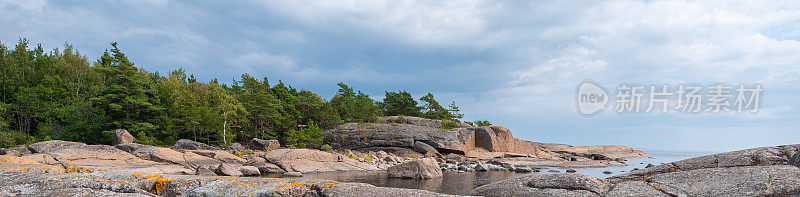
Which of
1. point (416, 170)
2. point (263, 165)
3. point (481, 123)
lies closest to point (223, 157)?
point (263, 165)

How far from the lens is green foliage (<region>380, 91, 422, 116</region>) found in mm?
83000

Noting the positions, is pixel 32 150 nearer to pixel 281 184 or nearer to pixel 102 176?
pixel 102 176

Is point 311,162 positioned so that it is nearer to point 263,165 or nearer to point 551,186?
point 263,165

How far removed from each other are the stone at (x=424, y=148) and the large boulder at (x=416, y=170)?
19.3 metres

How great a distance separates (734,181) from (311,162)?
28404 mm

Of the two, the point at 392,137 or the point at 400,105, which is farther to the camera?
the point at 400,105

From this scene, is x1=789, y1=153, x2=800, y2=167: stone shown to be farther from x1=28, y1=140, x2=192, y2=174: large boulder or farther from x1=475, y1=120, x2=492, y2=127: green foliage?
x1=475, y1=120, x2=492, y2=127: green foliage

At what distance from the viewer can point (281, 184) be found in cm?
1081

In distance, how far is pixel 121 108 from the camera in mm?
49438

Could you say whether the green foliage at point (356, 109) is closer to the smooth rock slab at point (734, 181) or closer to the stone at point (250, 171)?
the stone at point (250, 171)

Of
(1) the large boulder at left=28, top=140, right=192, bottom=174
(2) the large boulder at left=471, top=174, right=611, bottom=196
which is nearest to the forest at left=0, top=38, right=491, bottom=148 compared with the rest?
(1) the large boulder at left=28, top=140, right=192, bottom=174

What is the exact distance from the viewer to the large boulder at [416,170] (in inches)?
1049

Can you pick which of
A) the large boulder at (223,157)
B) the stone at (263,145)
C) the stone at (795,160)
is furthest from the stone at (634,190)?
the stone at (263,145)

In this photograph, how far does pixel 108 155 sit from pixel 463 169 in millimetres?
27833
